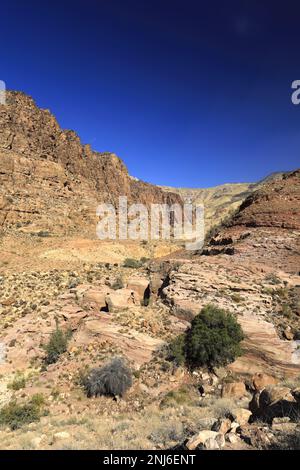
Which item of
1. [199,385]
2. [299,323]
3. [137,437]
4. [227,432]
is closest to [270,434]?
[227,432]

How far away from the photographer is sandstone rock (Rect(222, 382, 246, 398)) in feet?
31.6

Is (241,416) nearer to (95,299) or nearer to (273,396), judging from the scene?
(273,396)

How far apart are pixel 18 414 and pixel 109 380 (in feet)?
8.50

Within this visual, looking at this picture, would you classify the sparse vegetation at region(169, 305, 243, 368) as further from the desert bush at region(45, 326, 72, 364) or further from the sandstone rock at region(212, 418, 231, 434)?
the sandstone rock at region(212, 418, 231, 434)

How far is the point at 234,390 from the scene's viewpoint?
9797 millimetres

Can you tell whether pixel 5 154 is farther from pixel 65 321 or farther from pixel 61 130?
pixel 65 321

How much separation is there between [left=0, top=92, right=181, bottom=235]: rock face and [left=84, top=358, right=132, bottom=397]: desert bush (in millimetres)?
27121

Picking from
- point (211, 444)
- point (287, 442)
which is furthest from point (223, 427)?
point (287, 442)

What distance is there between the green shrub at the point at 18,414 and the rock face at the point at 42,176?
27265 millimetres

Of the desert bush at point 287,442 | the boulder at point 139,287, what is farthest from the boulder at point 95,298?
the desert bush at point 287,442

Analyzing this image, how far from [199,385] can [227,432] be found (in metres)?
4.54

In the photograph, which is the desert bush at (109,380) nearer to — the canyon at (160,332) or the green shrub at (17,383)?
the canyon at (160,332)

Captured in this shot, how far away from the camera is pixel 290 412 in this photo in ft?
20.7

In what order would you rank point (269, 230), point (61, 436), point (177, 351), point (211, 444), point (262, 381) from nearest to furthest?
point (211, 444) < point (61, 436) < point (262, 381) < point (177, 351) < point (269, 230)
